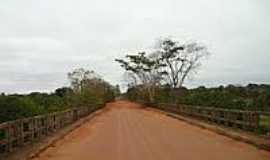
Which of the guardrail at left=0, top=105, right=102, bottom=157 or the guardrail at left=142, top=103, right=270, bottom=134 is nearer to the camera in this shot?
the guardrail at left=0, top=105, right=102, bottom=157

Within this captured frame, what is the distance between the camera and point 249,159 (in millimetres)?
12773

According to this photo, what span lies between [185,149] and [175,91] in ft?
177

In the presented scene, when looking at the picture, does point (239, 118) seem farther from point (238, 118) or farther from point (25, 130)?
point (25, 130)

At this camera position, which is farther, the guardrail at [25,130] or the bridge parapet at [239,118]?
the bridge parapet at [239,118]

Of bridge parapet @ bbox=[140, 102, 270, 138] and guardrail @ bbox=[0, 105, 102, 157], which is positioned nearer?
guardrail @ bbox=[0, 105, 102, 157]

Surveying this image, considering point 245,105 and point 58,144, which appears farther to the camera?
point 245,105

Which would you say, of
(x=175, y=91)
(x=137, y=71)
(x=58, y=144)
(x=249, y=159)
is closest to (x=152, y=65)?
(x=137, y=71)

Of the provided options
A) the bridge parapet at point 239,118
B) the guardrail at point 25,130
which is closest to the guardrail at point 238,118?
the bridge parapet at point 239,118

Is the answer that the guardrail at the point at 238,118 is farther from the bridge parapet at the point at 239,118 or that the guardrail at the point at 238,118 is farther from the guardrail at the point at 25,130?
the guardrail at the point at 25,130

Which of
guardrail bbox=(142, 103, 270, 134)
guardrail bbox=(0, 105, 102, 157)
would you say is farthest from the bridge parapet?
guardrail bbox=(0, 105, 102, 157)

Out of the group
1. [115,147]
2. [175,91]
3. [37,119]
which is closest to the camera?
[115,147]

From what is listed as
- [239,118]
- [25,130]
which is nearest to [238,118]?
[239,118]

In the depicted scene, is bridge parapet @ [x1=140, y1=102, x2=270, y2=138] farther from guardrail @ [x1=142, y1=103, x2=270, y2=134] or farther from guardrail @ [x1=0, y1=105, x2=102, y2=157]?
guardrail @ [x1=0, y1=105, x2=102, y2=157]

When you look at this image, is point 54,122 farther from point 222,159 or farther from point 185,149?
point 222,159
